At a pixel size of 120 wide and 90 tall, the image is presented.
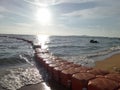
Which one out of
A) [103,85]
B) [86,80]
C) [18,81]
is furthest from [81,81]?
[18,81]

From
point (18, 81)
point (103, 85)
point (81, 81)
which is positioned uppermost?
point (103, 85)

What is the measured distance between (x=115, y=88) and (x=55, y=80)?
13.2 ft

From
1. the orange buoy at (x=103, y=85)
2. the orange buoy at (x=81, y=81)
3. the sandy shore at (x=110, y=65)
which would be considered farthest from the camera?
the sandy shore at (x=110, y=65)

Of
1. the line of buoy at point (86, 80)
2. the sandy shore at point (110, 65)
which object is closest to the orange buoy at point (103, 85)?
the line of buoy at point (86, 80)

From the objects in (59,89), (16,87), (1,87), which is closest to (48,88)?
(59,89)

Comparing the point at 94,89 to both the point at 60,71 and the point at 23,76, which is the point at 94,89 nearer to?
the point at 60,71

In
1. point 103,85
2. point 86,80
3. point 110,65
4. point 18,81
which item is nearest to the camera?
point 103,85

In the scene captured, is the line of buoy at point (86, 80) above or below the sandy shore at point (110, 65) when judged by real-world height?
above

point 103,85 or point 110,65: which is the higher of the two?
point 103,85

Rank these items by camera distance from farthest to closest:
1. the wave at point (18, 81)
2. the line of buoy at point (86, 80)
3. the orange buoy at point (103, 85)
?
the wave at point (18, 81), the line of buoy at point (86, 80), the orange buoy at point (103, 85)

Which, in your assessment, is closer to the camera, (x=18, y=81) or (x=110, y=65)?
(x=18, y=81)

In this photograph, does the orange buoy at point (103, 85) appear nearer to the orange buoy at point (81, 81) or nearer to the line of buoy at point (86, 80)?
the line of buoy at point (86, 80)

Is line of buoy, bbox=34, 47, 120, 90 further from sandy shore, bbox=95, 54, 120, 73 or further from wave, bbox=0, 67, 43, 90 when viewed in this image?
sandy shore, bbox=95, 54, 120, 73

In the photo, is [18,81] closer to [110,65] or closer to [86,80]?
[86,80]
